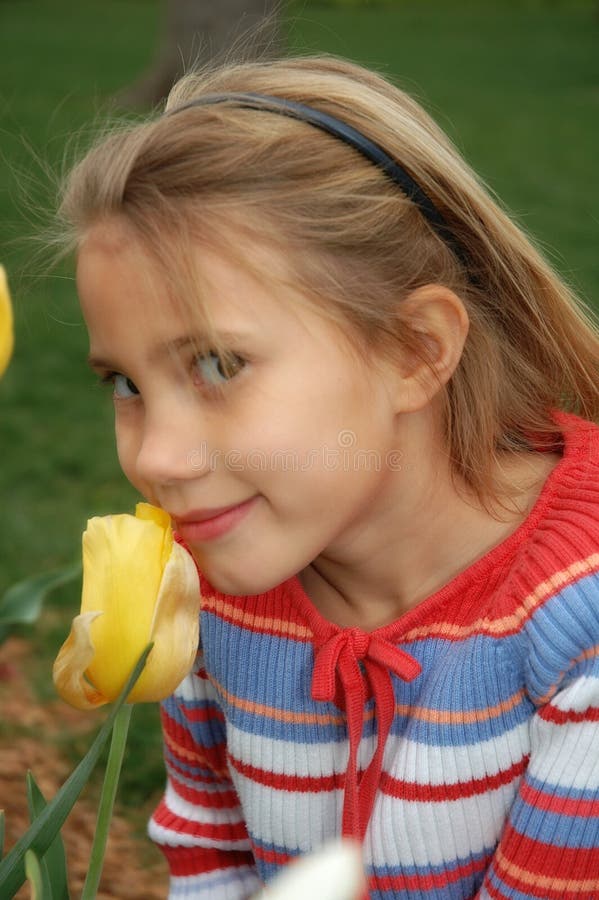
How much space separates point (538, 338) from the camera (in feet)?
5.71

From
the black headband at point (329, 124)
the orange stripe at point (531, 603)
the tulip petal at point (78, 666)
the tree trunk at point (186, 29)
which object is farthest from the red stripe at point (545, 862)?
the tree trunk at point (186, 29)

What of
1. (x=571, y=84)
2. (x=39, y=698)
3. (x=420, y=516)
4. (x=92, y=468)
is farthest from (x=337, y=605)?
(x=571, y=84)

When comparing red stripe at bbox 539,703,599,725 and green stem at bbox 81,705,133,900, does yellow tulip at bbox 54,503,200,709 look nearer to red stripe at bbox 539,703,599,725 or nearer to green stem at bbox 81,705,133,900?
green stem at bbox 81,705,133,900

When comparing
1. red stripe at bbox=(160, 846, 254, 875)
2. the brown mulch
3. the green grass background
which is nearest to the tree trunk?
the green grass background

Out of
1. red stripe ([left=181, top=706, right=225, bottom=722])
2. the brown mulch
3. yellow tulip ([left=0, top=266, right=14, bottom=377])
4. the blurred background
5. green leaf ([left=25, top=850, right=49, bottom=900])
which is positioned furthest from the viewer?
the blurred background

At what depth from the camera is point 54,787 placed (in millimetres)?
2529

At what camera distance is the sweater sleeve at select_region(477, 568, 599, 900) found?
147cm

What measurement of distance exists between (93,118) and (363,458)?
69 cm

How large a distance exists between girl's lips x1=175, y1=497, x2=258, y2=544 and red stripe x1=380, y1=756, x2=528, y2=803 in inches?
16.9

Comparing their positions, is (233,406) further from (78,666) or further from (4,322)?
(4,322)

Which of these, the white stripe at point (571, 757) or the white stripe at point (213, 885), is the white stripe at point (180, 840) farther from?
the white stripe at point (571, 757)

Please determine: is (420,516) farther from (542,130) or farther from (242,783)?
(542,130)

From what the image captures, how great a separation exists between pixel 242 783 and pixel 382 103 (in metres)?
0.92

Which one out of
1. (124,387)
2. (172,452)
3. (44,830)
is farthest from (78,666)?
(124,387)
